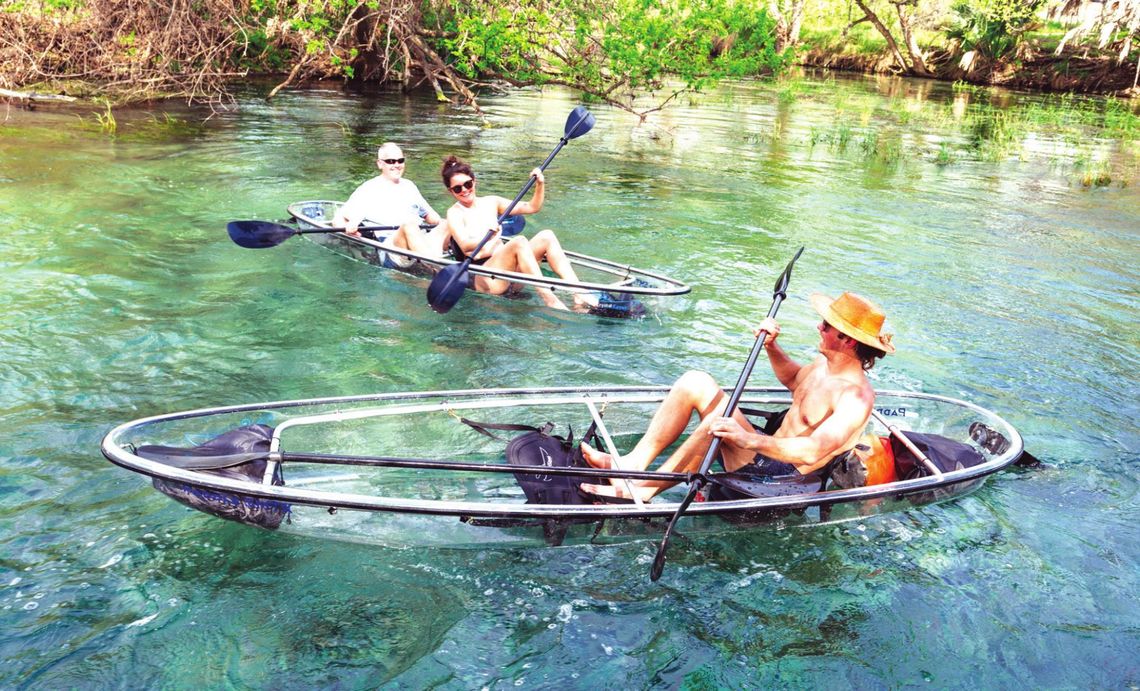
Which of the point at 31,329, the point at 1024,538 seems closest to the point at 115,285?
the point at 31,329

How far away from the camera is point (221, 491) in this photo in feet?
12.7

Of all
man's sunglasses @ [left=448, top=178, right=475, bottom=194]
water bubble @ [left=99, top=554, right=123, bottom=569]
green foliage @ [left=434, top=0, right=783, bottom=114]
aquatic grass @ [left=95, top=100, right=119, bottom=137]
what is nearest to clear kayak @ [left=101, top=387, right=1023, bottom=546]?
water bubble @ [left=99, top=554, right=123, bottom=569]

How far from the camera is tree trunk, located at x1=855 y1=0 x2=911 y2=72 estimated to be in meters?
32.9

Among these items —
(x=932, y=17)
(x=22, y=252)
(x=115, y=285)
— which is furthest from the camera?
(x=932, y=17)

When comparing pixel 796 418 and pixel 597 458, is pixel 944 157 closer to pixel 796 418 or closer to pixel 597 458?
pixel 796 418

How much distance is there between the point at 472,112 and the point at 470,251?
12.4m

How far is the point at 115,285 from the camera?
7.80 meters

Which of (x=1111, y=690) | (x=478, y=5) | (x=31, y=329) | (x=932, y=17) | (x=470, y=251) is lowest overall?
(x=1111, y=690)

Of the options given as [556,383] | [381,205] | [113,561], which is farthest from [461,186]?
[113,561]

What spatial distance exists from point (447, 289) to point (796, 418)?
3253 millimetres

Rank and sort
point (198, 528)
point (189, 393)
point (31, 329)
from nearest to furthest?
point (198, 528)
point (189, 393)
point (31, 329)

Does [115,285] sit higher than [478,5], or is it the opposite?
[478,5]

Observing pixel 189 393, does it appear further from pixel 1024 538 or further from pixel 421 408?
pixel 1024 538

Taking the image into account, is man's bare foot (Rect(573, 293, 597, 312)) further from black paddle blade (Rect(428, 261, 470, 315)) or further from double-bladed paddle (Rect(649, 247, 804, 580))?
double-bladed paddle (Rect(649, 247, 804, 580))
